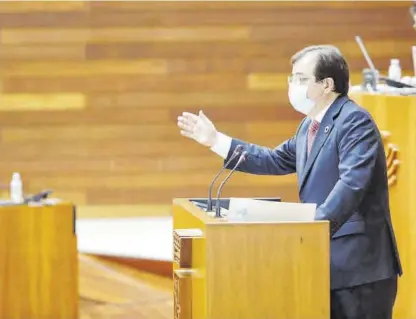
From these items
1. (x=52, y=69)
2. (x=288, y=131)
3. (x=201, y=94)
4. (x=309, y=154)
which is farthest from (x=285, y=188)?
(x=309, y=154)

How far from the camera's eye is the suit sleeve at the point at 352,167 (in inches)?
57.9

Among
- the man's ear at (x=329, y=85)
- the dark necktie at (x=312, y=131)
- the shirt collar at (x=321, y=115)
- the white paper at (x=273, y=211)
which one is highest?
the man's ear at (x=329, y=85)

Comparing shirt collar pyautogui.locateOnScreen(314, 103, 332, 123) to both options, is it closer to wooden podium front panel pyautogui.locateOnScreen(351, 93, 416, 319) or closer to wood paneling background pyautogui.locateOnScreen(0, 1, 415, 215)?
wooden podium front panel pyautogui.locateOnScreen(351, 93, 416, 319)

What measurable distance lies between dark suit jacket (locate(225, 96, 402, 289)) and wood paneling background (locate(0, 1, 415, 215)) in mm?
2050

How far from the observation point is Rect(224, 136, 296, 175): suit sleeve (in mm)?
1740

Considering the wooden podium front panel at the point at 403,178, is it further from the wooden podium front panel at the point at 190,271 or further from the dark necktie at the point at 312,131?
the wooden podium front panel at the point at 190,271

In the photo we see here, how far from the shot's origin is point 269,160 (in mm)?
1746

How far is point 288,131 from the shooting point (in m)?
3.69

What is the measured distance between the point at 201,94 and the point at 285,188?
46cm

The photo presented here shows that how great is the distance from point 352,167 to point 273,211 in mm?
143

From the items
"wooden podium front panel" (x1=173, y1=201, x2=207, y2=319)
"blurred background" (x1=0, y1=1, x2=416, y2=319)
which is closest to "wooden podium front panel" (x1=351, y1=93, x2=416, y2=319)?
"wooden podium front panel" (x1=173, y1=201, x2=207, y2=319)

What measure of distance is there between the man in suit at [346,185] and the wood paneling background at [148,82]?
2.01 metres

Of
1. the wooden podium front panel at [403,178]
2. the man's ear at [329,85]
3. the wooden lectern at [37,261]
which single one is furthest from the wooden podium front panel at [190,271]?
the wooden lectern at [37,261]

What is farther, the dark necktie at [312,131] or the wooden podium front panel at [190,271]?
the dark necktie at [312,131]
